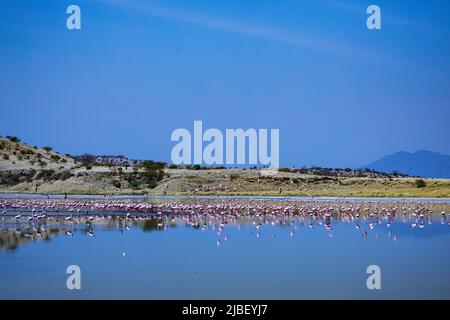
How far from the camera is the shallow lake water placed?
1541cm

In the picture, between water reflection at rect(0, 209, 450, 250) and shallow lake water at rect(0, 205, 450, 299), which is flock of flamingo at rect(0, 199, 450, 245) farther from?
shallow lake water at rect(0, 205, 450, 299)

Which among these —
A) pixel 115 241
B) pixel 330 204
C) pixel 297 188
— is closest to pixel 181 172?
pixel 297 188

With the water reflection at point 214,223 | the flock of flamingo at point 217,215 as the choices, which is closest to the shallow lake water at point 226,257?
the water reflection at point 214,223

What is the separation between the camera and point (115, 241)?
22312 mm

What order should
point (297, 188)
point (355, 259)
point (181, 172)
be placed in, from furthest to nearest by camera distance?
point (181, 172) < point (297, 188) < point (355, 259)

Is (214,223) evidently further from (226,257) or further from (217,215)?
(226,257)

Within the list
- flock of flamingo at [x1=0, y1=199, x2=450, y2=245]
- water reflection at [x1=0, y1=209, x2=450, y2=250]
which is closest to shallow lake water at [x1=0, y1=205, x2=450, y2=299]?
water reflection at [x1=0, y1=209, x2=450, y2=250]

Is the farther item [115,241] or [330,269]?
[115,241]

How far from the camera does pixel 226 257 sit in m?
19.4

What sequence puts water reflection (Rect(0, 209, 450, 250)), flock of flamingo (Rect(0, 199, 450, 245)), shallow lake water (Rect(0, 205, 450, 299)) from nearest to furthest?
shallow lake water (Rect(0, 205, 450, 299)), water reflection (Rect(0, 209, 450, 250)), flock of flamingo (Rect(0, 199, 450, 245))

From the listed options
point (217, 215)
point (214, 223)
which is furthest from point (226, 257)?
point (217, 215)

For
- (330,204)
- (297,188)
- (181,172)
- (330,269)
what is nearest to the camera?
(330,269)
